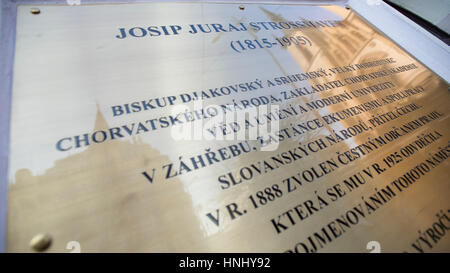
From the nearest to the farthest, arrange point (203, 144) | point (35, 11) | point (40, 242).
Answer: point (40, 242) < point (203, 144) < point (35, 11)

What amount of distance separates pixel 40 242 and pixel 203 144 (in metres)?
0.69

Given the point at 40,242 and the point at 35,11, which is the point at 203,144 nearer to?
the point at 40,242

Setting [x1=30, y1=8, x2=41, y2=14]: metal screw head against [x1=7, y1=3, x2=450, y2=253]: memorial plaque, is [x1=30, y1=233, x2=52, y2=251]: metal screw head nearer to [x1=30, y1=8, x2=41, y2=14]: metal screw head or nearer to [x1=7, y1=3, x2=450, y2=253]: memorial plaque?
[x1=7, y1=3, x2=450, y2=253]: memorial plaque

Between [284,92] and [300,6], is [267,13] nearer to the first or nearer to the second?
[300,6]

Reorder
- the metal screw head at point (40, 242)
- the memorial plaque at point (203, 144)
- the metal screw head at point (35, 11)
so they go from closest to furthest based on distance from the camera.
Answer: the metal screw head at point (40, 242)
the memorial plaque at point (203, 144)
the metal screw head at point (35, 11)

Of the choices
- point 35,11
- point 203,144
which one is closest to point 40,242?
point 203,144

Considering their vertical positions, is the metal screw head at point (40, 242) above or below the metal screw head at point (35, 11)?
below

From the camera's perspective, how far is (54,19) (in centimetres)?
120

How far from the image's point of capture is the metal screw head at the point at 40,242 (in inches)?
27.4

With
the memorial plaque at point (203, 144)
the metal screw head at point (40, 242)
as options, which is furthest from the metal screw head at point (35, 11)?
the metal screw head at point (40, 242)

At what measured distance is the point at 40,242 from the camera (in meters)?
0.70

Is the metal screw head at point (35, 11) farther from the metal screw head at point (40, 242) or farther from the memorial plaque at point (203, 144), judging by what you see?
the metal screw head at point (40, 242)

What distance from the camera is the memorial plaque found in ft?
2.66
